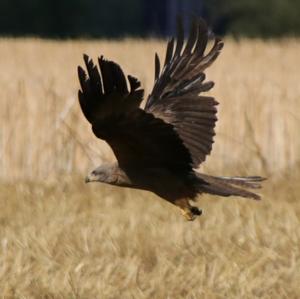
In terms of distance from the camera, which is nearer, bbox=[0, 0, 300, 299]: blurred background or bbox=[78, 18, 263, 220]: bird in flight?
bbox=[78, 18, 263, 220]: bird in flight

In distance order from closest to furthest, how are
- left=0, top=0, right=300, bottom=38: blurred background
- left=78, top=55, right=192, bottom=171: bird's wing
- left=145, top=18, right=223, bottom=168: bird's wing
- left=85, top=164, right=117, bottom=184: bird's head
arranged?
left=78, top=55, right=192, bottom=171: bird's wing, left=85, top=164, right=117, bottom=184: bird's head, left=145, top=18, right=223, bottom=168: bird's wing, left=0, top=0, right=300, bottom=38: blurred background

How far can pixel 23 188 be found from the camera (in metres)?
9.54

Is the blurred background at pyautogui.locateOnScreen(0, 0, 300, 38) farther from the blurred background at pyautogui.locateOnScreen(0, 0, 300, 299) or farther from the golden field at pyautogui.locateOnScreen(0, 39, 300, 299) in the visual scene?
the golden field at pyautogui.locateOnScreen(0, 39, 300, 299)

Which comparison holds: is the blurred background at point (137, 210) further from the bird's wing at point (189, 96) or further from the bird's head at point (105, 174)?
the bird's head at point (105, 174)

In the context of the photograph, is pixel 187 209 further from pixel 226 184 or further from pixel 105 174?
pixel 105 174

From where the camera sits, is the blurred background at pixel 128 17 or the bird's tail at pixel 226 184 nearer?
the bird's tail at pixel 226 184

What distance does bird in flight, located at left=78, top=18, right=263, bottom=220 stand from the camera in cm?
588

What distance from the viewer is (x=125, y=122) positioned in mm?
6070

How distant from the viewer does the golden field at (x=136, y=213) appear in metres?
6.82

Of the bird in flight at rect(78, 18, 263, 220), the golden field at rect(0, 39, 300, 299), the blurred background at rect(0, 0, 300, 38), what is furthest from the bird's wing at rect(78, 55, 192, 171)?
the blurred background at rect(0, 0, 300, 38)

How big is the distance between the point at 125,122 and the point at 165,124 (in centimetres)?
21

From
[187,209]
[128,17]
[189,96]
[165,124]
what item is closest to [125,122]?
[165,124]

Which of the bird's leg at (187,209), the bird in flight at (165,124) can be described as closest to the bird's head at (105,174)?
→ the bird in flight at (165,124)

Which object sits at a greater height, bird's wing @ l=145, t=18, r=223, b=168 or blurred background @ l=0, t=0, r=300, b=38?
bird's wing @ l=145, t=18, r=223, b=168
